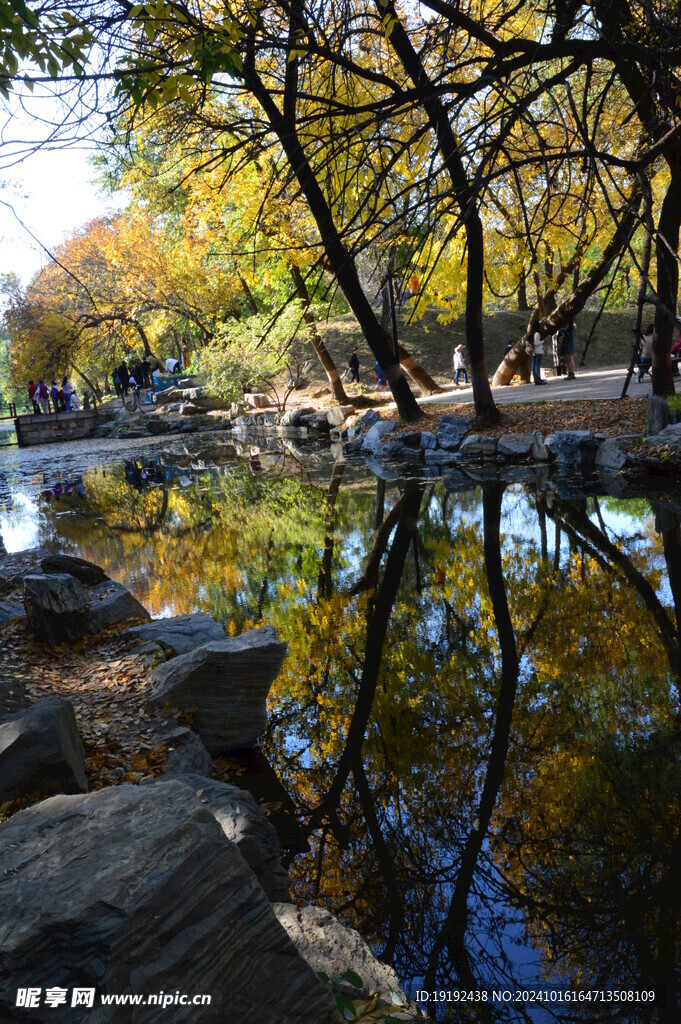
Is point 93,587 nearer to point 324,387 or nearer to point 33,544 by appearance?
point 33,544

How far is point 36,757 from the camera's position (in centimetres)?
373

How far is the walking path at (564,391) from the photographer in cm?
1745

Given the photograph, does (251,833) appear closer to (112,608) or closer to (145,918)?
(145,918)

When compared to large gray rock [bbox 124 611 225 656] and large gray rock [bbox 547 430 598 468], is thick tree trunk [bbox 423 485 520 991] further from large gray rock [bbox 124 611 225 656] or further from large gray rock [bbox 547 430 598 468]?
large gray rock [bbox 547 430 598 468]

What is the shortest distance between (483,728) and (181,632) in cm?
237

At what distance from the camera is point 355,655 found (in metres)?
6.24

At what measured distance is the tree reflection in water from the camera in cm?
321

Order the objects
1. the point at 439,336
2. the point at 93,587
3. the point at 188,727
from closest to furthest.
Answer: the point at 188,727
the point at 93,587
the point at 439,336

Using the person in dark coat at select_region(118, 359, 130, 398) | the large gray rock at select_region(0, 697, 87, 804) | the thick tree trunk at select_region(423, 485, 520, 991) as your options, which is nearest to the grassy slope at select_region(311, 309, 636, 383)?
the person in dark coat at select_region(118, 359, 130, 398)

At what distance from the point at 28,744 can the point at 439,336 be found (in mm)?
30392

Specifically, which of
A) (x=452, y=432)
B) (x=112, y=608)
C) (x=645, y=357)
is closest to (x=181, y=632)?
(x=112, y=608)

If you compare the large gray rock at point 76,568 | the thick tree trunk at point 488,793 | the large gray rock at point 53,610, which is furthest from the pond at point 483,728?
the large gray rock at point 53,610

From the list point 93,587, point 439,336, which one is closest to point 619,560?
point 93,587

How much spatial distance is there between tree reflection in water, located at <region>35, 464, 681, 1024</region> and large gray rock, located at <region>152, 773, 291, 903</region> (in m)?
0.20
